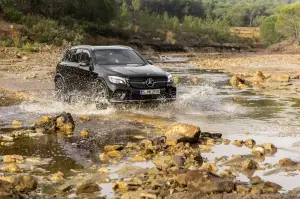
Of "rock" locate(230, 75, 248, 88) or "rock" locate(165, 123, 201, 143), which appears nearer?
"rock" locate(165, 123, 201, 143)

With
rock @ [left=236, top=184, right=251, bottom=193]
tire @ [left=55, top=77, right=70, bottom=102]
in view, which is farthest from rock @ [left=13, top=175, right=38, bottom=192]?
tire @ [left=55, top=77, right=70, bottom=102]

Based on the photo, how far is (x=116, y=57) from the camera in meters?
13.1

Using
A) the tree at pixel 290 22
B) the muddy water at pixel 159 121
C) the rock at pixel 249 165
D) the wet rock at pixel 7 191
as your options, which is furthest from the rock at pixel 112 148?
the tree at pixel 290 22

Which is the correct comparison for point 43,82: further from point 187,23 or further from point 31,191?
point 187,23

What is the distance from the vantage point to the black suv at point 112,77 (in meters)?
11.7

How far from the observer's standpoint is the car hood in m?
11.8

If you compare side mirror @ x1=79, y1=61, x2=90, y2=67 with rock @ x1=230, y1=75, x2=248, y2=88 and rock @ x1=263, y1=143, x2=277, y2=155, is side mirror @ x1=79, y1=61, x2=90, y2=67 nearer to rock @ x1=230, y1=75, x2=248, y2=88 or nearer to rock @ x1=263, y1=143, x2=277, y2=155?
rock @ x1=263, y1=143, x2=277, y2=155

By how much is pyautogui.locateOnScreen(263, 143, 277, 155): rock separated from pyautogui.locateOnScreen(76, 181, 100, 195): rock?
311 cm

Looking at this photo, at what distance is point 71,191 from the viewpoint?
217 inches

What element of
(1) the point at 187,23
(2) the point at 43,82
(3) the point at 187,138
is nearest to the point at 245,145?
(3) the point at 187,138

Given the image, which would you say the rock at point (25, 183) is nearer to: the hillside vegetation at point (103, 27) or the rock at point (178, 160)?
the rock at point (178, 160)

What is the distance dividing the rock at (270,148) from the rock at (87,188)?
10.2 feet

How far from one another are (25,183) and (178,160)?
2125 mm


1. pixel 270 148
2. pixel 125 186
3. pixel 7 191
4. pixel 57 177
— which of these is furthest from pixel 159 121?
pixel 7 191
